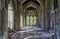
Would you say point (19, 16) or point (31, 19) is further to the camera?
point (31, 19)

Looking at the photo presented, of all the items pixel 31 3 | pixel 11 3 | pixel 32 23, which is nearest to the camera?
pixel 11 3

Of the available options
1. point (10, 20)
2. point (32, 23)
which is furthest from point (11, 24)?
point (32, 23)

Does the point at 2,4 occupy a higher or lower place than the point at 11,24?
higher

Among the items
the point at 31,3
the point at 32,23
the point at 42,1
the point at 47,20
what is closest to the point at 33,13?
the point at 32,23

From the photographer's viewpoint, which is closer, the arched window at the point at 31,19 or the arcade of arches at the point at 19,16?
the arcade of arches at the point at 19,16

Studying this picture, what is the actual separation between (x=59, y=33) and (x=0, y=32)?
2.21 meters

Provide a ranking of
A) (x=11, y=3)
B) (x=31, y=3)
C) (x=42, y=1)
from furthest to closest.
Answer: (x=31, y=3)
(x=42, y=1)
(x=11, y=3)

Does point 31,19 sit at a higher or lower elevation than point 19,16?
lower

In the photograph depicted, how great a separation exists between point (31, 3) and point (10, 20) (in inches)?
359

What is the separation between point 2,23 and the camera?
5164 millimetres

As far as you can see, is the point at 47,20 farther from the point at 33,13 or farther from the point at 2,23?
the point at 33,13

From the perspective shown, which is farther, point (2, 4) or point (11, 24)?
point (11, 24)

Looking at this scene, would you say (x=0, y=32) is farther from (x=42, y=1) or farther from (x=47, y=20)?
(x=42, y=1)

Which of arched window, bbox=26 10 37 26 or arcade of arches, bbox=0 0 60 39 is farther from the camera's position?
arched window, bbox=26 10 37 26
